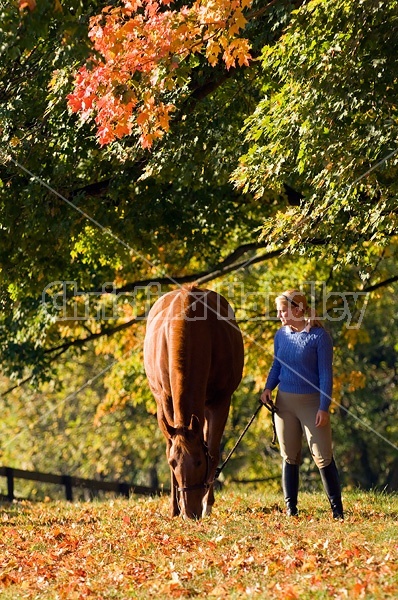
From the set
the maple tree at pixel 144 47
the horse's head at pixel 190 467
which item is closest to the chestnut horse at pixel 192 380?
the horse's head at pixel 190 467

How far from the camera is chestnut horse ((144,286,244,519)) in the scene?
995 cm

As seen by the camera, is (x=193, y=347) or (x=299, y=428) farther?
(x=193, y=347)

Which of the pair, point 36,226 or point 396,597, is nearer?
point 396,597

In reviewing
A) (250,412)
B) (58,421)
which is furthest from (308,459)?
(58,421)

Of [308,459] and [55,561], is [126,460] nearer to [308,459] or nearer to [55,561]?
[308,459]

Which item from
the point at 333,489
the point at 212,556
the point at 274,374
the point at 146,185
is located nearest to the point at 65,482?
the point at 146,185

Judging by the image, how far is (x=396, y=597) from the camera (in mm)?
5859

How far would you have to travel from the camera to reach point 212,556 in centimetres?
766

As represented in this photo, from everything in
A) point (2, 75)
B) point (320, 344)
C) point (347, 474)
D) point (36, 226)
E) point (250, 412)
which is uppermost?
point (2, 75)

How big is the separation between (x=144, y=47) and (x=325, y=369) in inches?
141

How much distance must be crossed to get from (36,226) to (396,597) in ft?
29.0

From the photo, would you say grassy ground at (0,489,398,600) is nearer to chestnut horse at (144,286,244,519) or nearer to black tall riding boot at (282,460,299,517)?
black tall riding boot at (282,460,299,517)

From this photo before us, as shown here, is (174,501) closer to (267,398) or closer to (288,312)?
(267,398)

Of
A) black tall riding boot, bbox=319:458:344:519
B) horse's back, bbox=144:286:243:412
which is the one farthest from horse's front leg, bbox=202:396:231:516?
black tall riding boot, bbox=319:458:344:519
